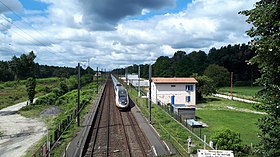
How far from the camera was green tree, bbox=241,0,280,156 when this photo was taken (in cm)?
864

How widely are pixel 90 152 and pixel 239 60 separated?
303ft

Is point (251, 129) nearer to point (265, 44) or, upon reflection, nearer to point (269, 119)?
point (269, 119)

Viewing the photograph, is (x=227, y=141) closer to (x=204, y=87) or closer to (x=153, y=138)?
(x=153, y=138)

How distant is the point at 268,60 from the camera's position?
9.23 meters

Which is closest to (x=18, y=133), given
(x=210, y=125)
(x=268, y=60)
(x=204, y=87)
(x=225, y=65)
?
(x=210, y=125)

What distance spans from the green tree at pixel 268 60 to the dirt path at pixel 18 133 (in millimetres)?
16161

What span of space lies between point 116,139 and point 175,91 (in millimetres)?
27151

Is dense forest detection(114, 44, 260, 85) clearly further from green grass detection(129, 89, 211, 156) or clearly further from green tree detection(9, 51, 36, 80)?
green grass detection(129, 89, 211, 156)

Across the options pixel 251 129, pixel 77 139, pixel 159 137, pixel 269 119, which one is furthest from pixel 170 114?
pixel 269 119

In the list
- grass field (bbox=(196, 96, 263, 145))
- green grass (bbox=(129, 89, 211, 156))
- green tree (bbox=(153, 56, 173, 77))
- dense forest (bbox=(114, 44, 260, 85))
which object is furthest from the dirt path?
green tree (bbox=(153, 56, 173, 77))

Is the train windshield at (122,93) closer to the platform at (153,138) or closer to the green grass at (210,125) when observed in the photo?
the green grass at (210,125)

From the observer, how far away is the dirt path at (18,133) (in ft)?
71.1

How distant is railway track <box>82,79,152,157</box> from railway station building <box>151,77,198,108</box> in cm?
1594

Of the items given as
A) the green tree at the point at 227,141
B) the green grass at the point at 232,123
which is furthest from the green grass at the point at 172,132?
the green grass at the point at 232,123
